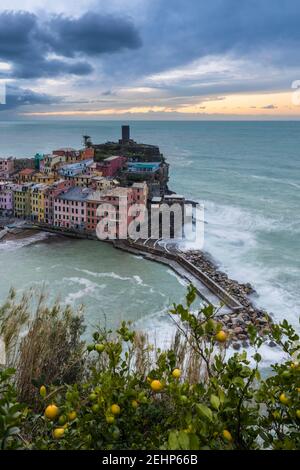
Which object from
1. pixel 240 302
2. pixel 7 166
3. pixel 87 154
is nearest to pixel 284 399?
pixel 240 302

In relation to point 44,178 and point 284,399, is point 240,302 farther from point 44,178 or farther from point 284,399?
point 44,178

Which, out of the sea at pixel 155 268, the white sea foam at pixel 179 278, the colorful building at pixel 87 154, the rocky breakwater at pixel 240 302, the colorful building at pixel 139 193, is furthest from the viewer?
the colorful building at pixel 87 154

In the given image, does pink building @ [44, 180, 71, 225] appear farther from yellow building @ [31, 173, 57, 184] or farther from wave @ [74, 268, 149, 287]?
wave @ [74, 268, 149, 287]

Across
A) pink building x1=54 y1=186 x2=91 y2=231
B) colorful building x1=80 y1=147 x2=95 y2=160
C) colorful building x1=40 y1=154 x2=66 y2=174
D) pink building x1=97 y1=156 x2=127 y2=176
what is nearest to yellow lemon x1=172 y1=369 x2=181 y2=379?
pink building x1=54 y1=186 x2=91 y2=231

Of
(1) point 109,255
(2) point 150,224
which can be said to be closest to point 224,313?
(1) point 109,255

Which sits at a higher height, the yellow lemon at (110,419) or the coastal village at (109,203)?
the yellow lemon at (110,419)

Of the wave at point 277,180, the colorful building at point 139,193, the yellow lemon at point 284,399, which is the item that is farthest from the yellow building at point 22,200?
the yellow lemon at point 284,399

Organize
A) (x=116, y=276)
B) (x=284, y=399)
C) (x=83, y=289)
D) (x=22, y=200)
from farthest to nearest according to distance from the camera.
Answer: (x=22, y=200) < (x=116, y=276) < (x=83, y=289) < (x=284, y=399)

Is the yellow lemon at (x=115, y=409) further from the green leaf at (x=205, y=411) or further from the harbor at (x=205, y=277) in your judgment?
the harbor at (x=205, y=277)
